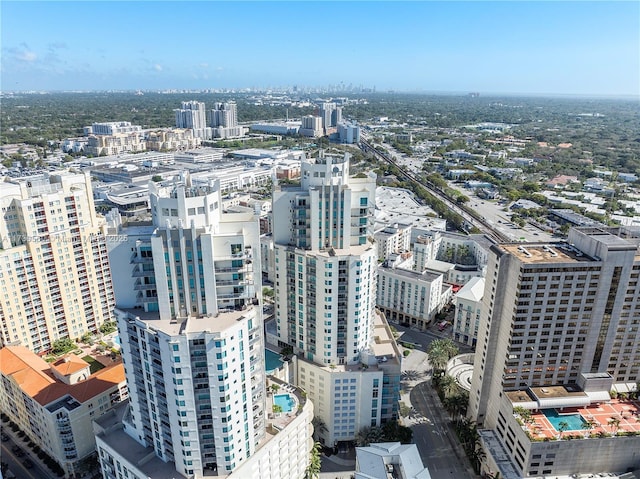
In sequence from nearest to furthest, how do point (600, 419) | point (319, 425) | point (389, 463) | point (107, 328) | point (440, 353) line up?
point (389, 463) < point (600, 419) < point (319, 425) < point (440, 353) < point (107, 328)

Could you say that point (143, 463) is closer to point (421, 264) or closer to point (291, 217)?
point (291, 217)

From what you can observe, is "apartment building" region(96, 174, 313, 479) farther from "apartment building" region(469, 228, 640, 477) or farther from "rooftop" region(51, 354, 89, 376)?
"apartment building" region(469, 228, 640, 477)

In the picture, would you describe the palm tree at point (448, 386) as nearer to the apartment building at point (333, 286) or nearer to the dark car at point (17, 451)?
the apartment building at point (333, 286)

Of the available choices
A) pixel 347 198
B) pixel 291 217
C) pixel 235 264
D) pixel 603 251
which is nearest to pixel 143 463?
pixel 235 264

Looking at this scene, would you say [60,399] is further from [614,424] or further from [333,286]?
[614,424]

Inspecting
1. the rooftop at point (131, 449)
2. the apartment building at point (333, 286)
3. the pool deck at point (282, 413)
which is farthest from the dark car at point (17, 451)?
the apartment building at point (333, 286)

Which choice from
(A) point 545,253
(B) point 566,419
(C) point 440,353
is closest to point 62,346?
(C) point 440,353
